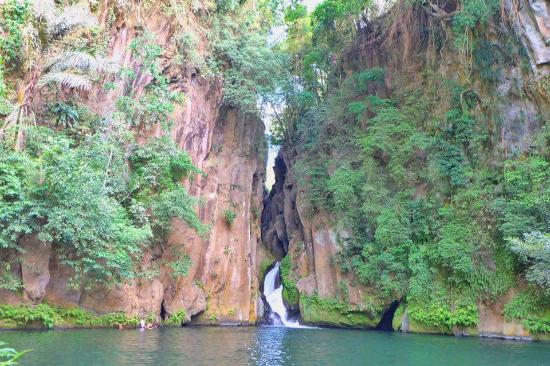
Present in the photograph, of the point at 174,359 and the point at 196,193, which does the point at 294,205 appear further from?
the point at 174,359

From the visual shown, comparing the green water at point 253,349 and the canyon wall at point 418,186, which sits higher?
the canyon wall at point 418,186

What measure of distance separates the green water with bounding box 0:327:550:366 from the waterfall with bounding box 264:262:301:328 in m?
8.15

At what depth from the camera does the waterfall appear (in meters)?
25.7

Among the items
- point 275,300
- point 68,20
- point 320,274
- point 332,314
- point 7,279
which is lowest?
point 332,314

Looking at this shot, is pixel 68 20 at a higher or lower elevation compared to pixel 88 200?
higher

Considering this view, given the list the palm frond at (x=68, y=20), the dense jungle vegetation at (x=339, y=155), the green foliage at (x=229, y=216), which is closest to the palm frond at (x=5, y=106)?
the dense jungle vegetation at (x=339, y=155)

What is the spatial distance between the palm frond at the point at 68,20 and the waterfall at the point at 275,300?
16.3 m

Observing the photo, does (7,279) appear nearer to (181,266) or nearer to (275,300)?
(181,266)

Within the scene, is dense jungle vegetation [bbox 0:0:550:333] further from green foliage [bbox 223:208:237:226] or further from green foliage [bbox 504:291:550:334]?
green foliage [bbox 223:208:237:226]

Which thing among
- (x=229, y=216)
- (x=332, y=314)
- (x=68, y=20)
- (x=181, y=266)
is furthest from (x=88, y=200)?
(x=332, y=314)

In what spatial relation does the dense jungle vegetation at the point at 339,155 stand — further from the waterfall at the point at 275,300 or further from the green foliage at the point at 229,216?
the green foliage at the point at 229,216

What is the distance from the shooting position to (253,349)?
44.8 feet

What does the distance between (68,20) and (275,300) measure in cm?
1735

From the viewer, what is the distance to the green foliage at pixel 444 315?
19.0m
